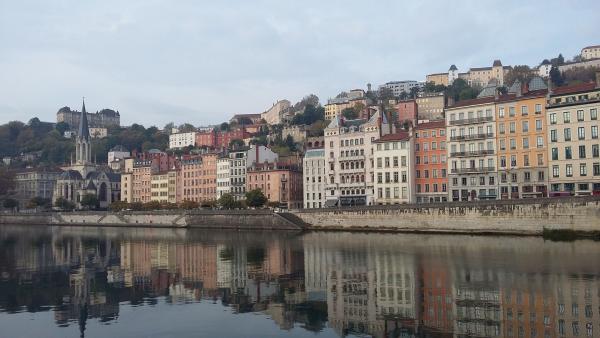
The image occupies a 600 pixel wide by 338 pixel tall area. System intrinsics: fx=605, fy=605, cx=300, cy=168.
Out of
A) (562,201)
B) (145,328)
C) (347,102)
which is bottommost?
(145,328)

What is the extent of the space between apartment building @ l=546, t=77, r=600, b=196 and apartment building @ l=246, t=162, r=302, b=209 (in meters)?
51.1

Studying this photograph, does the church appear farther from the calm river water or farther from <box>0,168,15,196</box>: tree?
the calm river water

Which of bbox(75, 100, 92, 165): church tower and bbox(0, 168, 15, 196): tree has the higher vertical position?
bbox(75, 100, 92, 165): church tower

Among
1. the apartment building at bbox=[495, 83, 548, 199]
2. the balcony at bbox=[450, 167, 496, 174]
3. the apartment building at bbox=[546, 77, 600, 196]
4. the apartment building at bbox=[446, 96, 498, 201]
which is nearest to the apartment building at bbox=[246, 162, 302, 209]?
the apartment building at bbox=[446, 96, 498, 201]

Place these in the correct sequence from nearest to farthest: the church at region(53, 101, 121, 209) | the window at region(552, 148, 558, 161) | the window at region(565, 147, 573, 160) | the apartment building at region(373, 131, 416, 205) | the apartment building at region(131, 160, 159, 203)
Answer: the window at region(565, 147, 573, 160)
the window at region(552, 148, 558, 161)
the apartment building at region(373, 131, 416, 205)
the apartment building at region(131, 160, 159, 203)
the church at region(53, 101, 121, 209)

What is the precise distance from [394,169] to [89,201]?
8589 centimetres

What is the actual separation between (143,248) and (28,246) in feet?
50.7

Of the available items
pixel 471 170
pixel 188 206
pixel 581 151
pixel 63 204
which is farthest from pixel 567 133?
pixel 63 204

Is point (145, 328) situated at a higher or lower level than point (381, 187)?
lower

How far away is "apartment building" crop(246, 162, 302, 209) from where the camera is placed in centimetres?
10869

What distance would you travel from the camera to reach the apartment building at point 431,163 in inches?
3130

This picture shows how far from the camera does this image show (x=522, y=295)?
28156 millimetres

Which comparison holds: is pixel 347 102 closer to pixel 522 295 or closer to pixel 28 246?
pixel 28 246

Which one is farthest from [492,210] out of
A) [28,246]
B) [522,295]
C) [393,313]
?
[28,246]
